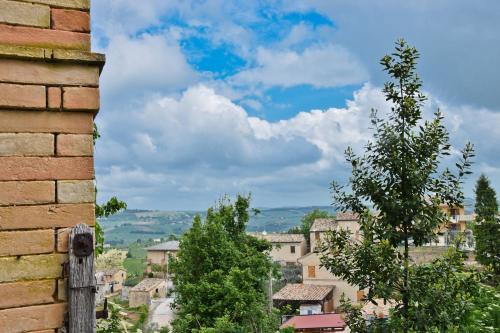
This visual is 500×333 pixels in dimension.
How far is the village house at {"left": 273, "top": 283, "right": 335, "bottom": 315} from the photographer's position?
3497 cm

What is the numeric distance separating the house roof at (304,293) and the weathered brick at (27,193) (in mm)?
33992

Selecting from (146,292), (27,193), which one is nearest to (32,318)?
(27,193)

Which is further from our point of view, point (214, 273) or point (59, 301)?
point (214, 273)

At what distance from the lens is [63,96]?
2721 mm

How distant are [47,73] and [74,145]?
422 millimetres

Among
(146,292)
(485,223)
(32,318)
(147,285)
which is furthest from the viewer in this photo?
(147,285)

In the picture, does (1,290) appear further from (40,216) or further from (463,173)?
(463,173)

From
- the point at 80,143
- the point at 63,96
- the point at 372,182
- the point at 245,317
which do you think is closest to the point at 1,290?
the point at 80,143

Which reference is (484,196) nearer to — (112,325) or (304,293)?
(304,293)

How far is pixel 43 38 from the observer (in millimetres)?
2762

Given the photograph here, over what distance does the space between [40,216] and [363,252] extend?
16.3 feet

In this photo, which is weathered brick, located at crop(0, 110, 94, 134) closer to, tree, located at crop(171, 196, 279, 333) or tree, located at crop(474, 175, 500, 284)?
tree, located at crop(171, 196, 279, 333)

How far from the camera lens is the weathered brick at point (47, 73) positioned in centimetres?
263

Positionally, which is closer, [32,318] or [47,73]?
[32,318]
